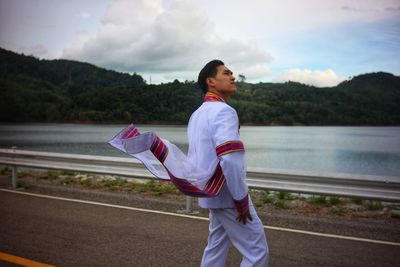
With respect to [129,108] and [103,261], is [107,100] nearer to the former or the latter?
[129,108]

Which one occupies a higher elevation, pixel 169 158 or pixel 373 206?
pixel 169 158

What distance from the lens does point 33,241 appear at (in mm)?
5137

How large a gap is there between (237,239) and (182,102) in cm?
8555

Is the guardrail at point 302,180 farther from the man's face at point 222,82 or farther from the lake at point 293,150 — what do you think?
the man's face at point 222,82

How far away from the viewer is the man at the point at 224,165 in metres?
2.72

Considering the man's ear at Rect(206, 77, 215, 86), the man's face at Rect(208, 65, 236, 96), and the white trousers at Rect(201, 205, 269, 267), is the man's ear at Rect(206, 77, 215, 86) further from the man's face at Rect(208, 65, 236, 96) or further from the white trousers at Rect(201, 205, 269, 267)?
the white trousers at Rect(201, 205, 269, 267)

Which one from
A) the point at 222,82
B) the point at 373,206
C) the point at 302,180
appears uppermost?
the point at 222,82

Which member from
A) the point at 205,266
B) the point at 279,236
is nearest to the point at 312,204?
the point at 279,236

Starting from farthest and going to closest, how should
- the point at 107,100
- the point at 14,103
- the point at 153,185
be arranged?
the point at 14,103 < the point at 107,100 < the point at 153,185

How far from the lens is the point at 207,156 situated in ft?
9.53

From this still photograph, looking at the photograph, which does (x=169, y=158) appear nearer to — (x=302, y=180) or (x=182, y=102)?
(x=302, y=180)

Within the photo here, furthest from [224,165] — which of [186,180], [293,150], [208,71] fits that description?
[293,150]

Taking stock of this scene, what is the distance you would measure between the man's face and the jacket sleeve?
0.87 ft

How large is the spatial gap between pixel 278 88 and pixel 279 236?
384ft
